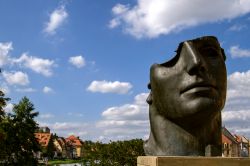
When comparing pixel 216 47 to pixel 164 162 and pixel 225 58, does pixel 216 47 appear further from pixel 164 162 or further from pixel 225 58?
pixel 164 162

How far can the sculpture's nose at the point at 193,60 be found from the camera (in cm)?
812

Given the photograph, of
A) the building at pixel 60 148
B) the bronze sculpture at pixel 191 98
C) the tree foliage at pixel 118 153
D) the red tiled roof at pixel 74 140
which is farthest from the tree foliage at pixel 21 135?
the red tiled roof at pixel 74 140

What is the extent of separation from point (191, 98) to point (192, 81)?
1.08 feet

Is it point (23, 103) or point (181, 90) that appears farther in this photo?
point (23, 103)

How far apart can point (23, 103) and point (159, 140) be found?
4300cm

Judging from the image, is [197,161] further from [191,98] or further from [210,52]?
[210,52]

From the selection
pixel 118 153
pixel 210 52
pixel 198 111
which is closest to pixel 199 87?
pixel 198 111

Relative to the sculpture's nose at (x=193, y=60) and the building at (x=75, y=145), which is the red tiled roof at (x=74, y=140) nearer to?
the building at (x=75, y=145)

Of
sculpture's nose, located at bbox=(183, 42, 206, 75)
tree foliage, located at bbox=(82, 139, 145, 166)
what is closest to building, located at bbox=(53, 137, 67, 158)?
tree foliage, located at bbox=(82, 139, 145, 166)

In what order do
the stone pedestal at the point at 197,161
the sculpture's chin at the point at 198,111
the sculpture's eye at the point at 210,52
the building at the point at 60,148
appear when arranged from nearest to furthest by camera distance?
the stone pedestal at the point at 197,161 → the sculpture's chin at the point at 198,111 → the sculpture's eye at the point at 210,52 → the building at the point at 60,148

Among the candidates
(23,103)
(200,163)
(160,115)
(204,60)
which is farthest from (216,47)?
(23,103)

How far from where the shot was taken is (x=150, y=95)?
9.39m

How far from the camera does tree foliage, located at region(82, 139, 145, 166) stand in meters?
32.5

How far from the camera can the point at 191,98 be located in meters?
8.10
